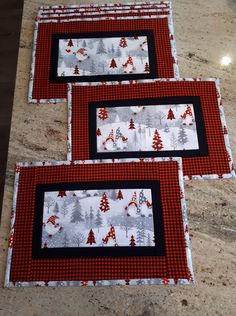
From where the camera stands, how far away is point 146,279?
111 centimetres

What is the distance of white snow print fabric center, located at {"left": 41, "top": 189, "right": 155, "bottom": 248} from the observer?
1155mm

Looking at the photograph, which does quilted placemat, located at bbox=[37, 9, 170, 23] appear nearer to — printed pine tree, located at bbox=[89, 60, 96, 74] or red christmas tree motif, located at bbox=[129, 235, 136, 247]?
printed pine tree, located at bbox=[89, 60, 96, 74]

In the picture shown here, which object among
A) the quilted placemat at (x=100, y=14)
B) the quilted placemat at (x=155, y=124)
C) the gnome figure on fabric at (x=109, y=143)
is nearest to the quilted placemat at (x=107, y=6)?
the quilted placemat at (x=100, y=14)

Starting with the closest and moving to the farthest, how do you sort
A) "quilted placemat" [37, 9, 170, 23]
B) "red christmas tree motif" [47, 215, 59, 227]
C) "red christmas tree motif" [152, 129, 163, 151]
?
"red christmas tree motif" [47, 215, 59, 227], "red christmas tree motif" [152, 129, 163, 151], "quilted placemat" [37, 9, 170, 23]

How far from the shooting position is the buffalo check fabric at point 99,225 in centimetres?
112

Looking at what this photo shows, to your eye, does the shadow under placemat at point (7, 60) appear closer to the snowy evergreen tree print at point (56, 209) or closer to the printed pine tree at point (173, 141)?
the snowy evergreen tree print at point (56, 209)

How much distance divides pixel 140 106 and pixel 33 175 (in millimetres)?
439

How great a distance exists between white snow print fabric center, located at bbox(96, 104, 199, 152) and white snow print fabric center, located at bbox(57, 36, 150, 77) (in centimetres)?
18

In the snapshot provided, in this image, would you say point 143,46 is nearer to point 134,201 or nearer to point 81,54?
point 81,54

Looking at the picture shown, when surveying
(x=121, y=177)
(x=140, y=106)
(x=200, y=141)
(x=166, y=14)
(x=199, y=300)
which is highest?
(x=166, y=14)

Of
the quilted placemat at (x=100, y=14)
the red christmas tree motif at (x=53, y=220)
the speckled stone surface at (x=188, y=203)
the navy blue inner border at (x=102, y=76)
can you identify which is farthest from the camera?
the quilted placemat at (x=100, y=14)

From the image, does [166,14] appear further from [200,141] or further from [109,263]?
[109,263]

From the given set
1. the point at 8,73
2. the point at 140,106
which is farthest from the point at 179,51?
the point at 8,73

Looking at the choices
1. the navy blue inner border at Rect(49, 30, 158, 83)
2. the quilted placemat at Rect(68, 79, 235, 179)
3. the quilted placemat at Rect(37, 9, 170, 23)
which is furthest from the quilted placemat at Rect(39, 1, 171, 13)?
the quilted placemat at Rect(68, 79, 235, 179)
